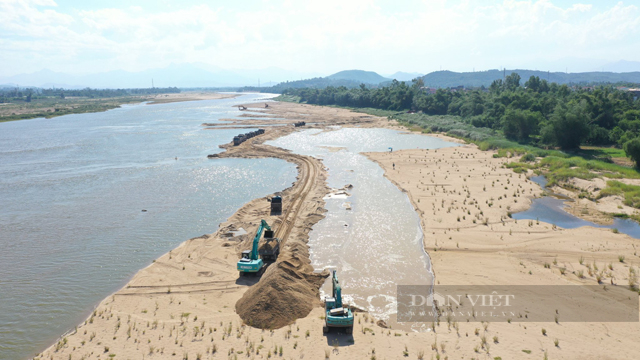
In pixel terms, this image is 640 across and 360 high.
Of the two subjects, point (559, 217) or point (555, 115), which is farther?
point (555, 115)

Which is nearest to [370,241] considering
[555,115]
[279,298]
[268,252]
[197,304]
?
[268,252]

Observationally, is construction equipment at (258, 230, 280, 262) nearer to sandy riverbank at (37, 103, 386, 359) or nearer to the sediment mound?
sandy riverbank at (37, 103, 386, 359)

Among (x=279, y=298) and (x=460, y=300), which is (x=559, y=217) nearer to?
(x=460, y=300)

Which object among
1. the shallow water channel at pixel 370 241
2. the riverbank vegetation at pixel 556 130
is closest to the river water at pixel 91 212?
the shallow water channel at pixel 370 241

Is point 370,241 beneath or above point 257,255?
beneath

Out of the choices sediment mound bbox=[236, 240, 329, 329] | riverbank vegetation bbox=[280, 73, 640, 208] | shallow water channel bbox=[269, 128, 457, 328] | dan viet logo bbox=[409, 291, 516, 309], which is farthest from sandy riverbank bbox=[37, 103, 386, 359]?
riverbank vegetation bbox=[280, 73, 640, 208]

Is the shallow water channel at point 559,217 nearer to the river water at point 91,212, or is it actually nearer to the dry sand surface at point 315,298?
the dry sand surface at point 315,298
